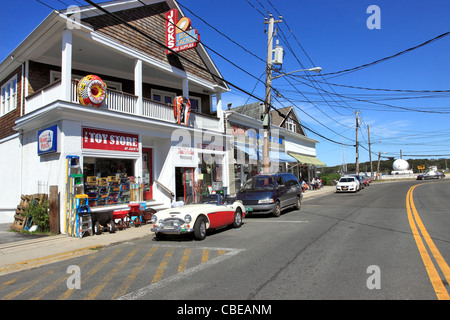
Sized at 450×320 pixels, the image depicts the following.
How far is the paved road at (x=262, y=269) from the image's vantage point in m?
4.45

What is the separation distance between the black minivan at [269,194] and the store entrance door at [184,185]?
11.1ft

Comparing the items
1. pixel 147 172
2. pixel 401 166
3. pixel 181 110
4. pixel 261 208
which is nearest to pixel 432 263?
pixel 261 208

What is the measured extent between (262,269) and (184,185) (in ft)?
35.8

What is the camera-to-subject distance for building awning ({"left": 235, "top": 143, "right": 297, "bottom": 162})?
22328 mm

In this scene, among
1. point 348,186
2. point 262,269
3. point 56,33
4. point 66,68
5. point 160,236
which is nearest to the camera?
point 262,269

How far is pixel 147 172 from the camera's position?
14.8 metres

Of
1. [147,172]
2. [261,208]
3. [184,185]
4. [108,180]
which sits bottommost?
[261,208]

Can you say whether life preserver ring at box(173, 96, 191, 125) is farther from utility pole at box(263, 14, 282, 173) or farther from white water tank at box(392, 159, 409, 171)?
white water tank at box(392, 159, 409, 171)

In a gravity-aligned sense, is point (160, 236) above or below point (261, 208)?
below

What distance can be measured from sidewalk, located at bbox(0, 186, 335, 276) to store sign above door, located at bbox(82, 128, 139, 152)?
3297 mm

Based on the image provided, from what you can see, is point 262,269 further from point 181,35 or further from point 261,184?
point 181,35

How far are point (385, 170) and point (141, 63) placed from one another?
13957 centimetres
